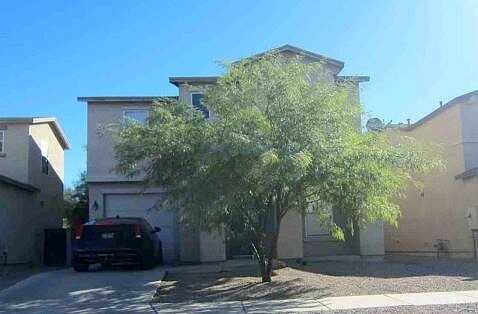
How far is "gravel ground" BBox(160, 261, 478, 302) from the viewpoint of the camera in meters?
13.2

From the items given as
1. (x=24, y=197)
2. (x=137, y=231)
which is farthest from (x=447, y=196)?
(x=24, y=197)

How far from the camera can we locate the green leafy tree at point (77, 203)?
32.7m

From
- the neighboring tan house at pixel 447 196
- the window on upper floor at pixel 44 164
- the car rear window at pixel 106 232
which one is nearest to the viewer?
the car rear window at pixel 106 232

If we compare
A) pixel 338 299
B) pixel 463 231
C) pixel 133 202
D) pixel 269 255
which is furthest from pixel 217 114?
pixel 463 231

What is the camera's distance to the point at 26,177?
24.4 m

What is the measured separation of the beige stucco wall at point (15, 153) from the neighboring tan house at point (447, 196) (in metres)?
14.4

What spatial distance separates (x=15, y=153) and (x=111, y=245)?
907 centimetres

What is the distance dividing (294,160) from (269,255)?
3.62 metres

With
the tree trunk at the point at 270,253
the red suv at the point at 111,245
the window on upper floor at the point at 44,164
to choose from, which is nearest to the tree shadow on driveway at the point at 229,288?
the tree trunk at the point at 270,253

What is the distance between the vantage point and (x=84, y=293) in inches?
536

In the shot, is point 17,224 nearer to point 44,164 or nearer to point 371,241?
point 44,164

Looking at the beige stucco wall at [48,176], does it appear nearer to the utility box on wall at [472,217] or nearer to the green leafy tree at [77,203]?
the green leafy tree at [77,203]

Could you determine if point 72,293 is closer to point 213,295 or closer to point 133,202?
point 213,295

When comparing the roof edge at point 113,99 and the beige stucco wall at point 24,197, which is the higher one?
the roof edge at point 113,99
